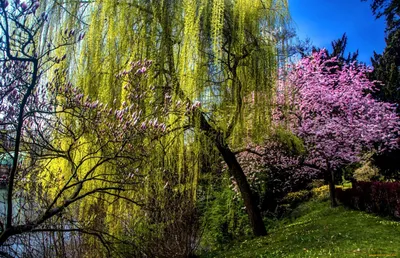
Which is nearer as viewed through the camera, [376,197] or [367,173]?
[376,197]

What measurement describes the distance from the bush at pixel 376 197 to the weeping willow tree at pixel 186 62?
4780mm

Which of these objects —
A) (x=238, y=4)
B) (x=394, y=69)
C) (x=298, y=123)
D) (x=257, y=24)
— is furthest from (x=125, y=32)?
(x=394, y=69)

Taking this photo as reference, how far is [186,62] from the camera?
11.5ft

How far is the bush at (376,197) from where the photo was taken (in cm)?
759

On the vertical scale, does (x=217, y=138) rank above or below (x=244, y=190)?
above

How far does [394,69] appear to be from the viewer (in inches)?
643

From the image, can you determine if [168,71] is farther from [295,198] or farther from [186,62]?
[295,198]

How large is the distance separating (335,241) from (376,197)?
147 inches

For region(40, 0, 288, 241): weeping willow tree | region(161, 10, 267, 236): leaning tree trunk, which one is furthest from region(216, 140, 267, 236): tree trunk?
region(40, 0, 288, 241): weeping willow tree

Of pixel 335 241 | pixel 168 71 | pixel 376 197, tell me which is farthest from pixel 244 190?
pixel 376 197

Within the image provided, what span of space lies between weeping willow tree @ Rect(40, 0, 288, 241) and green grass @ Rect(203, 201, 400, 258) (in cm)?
178

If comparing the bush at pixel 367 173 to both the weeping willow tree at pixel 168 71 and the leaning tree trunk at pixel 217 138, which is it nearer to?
the leaning tree trunk at pixel 217 138

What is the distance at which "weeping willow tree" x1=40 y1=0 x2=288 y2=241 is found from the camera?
365 centimetres

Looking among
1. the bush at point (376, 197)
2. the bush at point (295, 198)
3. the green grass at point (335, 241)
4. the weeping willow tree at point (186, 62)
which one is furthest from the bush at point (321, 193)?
the weeping willow tree at point (186, 62)
